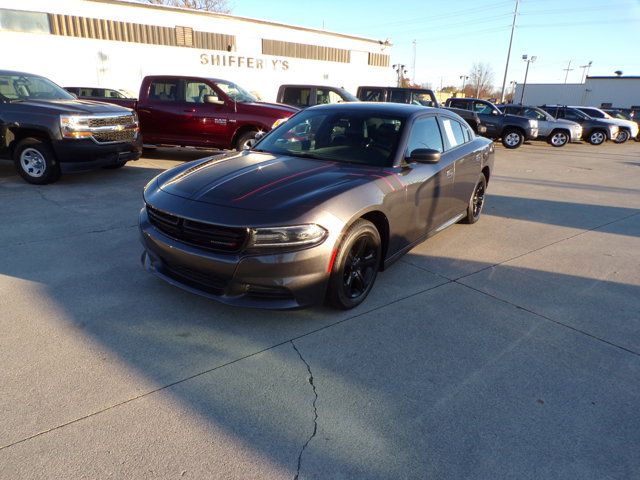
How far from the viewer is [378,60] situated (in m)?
31.3

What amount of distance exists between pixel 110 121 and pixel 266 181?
5.26 m

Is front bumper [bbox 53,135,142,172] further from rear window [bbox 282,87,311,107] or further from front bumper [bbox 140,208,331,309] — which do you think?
rear window [bbox 282,87,311,107]

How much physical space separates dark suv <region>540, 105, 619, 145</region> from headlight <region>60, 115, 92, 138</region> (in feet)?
65.0

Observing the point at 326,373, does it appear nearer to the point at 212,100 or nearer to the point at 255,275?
the point at 255,275

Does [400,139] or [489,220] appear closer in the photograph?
[400,139]

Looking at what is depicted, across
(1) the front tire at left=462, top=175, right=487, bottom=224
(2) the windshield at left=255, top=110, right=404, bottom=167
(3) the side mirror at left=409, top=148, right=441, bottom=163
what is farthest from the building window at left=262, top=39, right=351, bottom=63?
(3) the side mirror at left=409, top=148, right=441, bottom=163

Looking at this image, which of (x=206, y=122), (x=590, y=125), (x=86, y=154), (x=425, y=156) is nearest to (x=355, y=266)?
(x=425, y=156)

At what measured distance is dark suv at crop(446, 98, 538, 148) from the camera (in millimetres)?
16688

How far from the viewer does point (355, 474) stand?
2025mm

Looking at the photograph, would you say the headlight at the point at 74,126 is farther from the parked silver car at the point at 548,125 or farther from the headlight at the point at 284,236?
the parked silver car at the point at 548,125

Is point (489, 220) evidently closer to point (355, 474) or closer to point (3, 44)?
point (355, 474)

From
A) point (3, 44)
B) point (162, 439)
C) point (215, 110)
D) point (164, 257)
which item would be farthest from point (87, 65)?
point (162, 439)

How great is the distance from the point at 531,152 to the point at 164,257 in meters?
16.0

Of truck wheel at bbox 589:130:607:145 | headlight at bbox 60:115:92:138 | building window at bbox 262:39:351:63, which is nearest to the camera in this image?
headlight at bbox 60:115:92:138
